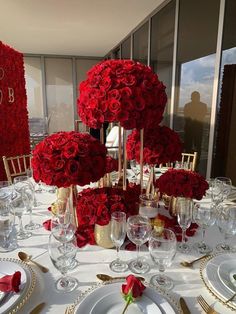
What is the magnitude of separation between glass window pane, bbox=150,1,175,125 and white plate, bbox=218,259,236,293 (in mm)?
2909

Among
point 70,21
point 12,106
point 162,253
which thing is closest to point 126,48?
point 70,21

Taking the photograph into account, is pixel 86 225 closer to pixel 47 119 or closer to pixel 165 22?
pixel 165 22

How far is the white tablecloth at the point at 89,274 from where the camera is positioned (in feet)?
2.50

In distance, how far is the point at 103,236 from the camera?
3.39 feet

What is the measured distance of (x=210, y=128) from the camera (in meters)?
2.67

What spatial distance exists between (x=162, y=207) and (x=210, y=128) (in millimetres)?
1548

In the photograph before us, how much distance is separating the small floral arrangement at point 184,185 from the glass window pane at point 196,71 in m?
1.76

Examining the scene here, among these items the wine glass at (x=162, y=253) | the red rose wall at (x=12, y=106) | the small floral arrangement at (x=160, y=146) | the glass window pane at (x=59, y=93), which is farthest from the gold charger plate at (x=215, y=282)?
the glass window pane at (x=59, y=93)

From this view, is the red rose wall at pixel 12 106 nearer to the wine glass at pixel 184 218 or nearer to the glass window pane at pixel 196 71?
the glass window pane at pixel 196 71

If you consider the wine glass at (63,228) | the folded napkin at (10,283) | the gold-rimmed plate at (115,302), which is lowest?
the gold-rimmed plate at (115,302)

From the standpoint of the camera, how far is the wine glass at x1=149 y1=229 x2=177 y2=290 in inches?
32.5

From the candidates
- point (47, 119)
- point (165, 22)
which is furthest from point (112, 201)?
point (47, 119)

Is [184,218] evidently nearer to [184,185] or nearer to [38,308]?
[184,185]

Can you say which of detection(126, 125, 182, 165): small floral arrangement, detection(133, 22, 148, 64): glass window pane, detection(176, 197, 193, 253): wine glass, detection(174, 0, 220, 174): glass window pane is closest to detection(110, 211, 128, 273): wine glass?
detection(176, 197, 193, 253): wine glass
